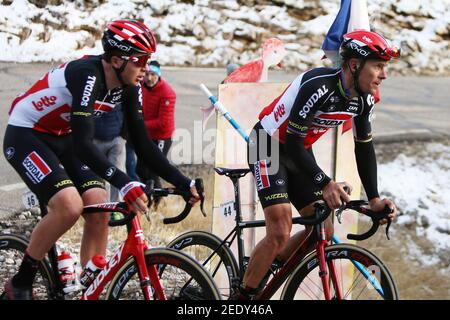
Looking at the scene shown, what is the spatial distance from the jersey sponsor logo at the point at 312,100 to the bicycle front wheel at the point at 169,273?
1.12 meters

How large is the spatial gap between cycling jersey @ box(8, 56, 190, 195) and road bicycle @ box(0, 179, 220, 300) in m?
0.28

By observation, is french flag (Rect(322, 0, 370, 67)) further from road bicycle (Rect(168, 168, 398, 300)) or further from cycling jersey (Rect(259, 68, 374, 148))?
road bicycle (Rect(168, 168, 398, 300))

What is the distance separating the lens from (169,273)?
4699mm

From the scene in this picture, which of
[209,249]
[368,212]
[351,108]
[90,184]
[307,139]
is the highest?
[351,108]

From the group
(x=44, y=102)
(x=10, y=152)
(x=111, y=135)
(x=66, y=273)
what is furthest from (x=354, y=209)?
(x=111, y=135)

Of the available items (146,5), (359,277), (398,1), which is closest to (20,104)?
(359,277)

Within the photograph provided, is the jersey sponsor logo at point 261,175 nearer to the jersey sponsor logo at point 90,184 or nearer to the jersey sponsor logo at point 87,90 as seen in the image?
the jersey sponsor logo at point 90,184

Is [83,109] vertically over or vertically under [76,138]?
over

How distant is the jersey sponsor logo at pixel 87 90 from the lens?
439 centimetres

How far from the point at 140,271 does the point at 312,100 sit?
1.42 meters

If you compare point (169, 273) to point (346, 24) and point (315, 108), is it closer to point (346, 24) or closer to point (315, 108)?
point (315, 108)

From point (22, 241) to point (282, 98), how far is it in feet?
6.15

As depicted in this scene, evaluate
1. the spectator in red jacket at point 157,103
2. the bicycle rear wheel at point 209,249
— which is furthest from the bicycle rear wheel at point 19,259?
the spectator in red jacket at point 157,103
